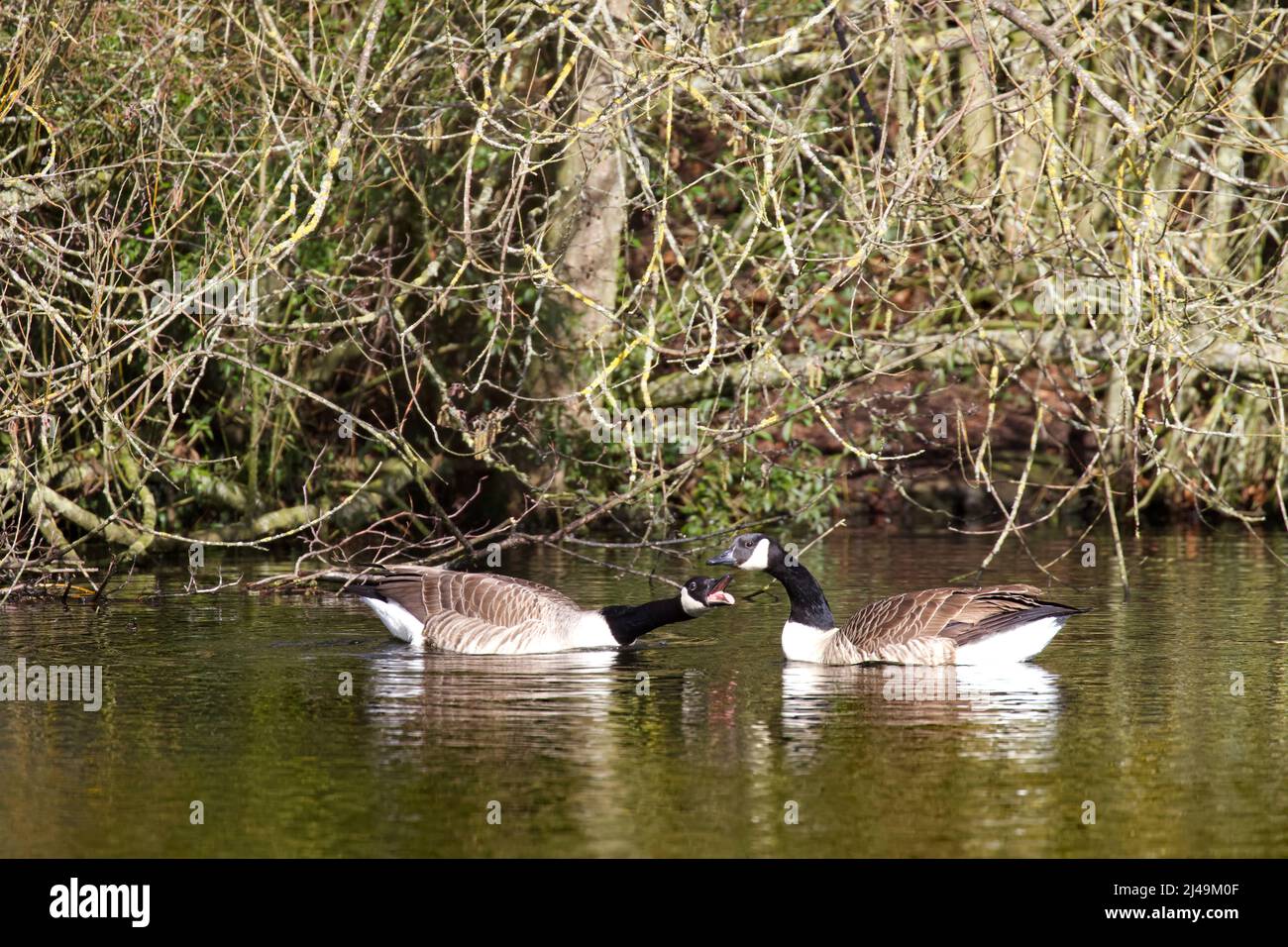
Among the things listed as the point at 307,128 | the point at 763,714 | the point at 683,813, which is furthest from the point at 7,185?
the point at 683,813

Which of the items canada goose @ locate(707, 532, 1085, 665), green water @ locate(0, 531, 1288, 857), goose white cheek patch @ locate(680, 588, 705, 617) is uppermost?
goose white cheek patch @ locate(680, 588, 705, 617)

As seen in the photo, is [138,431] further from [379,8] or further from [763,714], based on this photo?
[763,714]

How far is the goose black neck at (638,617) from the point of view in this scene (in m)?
13.5

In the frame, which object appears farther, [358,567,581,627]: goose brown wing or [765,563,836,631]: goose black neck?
[358,567,581,627]: goose brown wing

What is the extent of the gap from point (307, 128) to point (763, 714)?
6.36 metres

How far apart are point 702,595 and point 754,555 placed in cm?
A: 47

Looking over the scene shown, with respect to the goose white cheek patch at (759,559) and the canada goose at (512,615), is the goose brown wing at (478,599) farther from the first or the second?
the goose white cheek patch at (759,559)

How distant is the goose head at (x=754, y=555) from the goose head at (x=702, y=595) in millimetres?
149

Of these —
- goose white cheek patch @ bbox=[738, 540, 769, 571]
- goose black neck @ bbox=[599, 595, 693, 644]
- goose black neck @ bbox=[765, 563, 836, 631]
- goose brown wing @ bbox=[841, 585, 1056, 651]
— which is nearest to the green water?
goose black neck @ bbox=[599, 595, 693, 644]

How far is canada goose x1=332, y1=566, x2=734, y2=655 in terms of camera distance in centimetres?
1344

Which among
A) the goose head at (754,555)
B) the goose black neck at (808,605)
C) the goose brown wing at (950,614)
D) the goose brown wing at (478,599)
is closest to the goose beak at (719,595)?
the goose head at (754,555)

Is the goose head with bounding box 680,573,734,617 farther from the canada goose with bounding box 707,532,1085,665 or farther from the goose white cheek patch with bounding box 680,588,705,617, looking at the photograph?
the canada goose with bounding box 707,532,1085,665

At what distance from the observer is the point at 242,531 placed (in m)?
18.2

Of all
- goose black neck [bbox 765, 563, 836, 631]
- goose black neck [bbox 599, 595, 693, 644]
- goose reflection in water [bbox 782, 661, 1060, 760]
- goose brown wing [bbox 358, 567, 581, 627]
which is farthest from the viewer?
goose black neck [bbox 599, 595, 693, 644]
